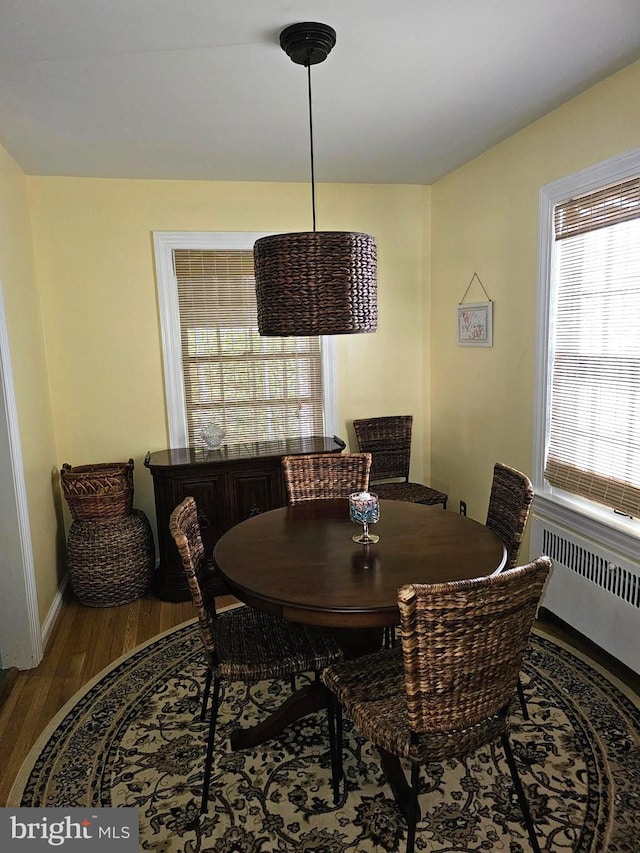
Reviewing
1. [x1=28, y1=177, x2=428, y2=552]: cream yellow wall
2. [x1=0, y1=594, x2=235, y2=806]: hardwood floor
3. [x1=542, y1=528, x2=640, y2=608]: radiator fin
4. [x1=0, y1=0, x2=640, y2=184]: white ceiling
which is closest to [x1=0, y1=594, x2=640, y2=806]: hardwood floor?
[x1=0, y1=594, x2=235, y2=806]: hardwood floor

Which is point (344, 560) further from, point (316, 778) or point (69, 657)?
point (69, 657)

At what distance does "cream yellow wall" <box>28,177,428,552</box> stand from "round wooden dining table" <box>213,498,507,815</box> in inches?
68.3

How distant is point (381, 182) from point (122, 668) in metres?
3.42

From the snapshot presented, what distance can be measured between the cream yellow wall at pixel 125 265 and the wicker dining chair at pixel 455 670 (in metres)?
2.69

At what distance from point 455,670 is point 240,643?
2.90ft

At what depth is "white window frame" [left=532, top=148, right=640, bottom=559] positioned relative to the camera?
2557 mm

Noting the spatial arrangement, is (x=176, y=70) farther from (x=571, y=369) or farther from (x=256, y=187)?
(x=571, y=369)

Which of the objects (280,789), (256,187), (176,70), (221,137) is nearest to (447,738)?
(280,789)

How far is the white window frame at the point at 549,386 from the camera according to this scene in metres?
2.56

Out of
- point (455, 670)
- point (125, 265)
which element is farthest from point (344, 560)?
point (125, 265)

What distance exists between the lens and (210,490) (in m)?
3.63

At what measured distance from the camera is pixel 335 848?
1.85 m

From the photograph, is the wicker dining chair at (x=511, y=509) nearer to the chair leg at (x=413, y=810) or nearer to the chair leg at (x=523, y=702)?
the chair leg at (x=523, y=702)

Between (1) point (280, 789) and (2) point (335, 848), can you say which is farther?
(1) point (280, 789)
